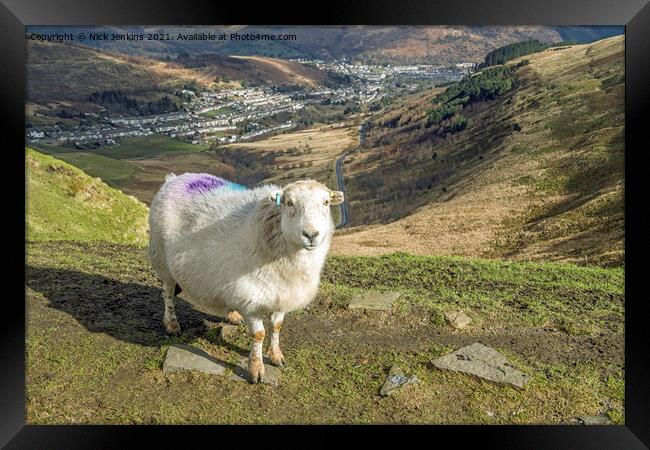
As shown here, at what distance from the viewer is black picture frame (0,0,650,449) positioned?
7.48m

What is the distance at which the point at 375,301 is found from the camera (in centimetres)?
1072

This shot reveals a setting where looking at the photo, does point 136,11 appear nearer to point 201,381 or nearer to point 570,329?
point 201,381

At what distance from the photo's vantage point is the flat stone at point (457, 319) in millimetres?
9977

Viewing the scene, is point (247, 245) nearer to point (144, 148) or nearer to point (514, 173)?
point (514, 173)

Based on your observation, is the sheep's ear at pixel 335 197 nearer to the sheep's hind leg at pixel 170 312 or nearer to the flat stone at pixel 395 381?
the flat stone at pixel 395 381

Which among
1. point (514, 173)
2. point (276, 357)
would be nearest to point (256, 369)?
point (276, 357)

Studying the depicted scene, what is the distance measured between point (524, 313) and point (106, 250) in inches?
430

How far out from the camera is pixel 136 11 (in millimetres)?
7543

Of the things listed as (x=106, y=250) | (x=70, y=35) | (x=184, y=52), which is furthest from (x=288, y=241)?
(x=184, y=52)

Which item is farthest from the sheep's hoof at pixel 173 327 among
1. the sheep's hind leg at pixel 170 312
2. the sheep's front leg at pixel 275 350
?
the sheep's front leg at pixel 275 350

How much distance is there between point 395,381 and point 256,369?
1.99 m

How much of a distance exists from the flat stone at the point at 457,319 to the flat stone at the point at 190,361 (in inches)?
158

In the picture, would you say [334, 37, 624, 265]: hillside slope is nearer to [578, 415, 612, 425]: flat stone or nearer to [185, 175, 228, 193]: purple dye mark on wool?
[578, 415, 612, 425]: flat stone

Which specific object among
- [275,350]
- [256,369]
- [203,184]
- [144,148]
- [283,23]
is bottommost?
[256,369]
